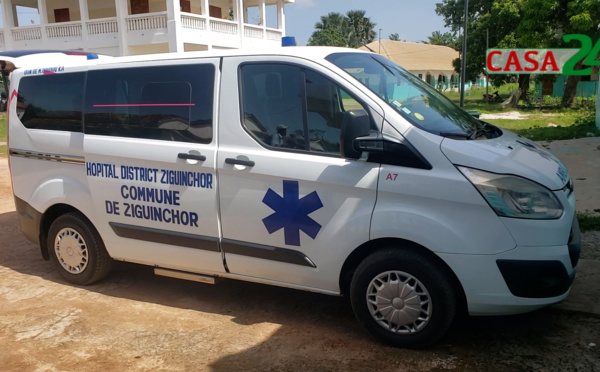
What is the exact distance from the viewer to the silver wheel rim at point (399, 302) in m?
3.36

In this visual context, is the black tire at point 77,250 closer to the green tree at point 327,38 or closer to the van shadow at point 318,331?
the van shadow at point 318,331

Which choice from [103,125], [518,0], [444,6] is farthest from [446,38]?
[103,125]

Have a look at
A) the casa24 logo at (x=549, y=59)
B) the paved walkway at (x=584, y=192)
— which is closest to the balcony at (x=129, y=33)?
the casa24 logo at (x=549, y=59)

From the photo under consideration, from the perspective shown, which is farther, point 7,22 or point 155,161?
point 7,22

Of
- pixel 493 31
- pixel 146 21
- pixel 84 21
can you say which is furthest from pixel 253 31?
pixel 493 31

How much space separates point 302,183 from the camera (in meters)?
3.57

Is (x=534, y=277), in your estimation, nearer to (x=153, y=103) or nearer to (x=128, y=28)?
(x=153, y=103)

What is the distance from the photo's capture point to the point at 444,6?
44.7m

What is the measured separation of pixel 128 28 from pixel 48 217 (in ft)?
65.2

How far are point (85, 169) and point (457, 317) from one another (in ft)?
10.3

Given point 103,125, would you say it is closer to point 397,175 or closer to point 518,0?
point 397,175

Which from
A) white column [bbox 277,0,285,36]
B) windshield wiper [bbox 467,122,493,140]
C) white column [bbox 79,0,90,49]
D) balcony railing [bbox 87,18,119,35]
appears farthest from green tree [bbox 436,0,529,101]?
windshield wiper [bbox 467,122,493,140]

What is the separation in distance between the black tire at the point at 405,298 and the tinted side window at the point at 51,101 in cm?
276

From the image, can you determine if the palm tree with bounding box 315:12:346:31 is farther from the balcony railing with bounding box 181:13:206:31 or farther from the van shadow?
the van shadow
